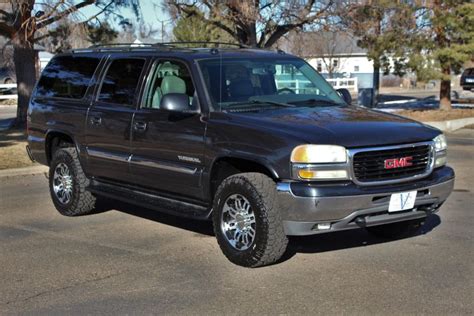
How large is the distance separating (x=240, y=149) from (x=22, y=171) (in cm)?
633

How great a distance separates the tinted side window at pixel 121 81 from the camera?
679cm

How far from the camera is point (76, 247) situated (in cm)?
634

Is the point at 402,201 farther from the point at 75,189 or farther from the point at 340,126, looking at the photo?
the point at 75,189

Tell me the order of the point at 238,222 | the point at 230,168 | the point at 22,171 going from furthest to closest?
1. the point at 22,171
2. the point at 230,168
3. the point at 238,222

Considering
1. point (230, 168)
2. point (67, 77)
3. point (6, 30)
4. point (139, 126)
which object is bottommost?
point (230, 168)

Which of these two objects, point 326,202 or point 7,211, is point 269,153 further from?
point 7,211

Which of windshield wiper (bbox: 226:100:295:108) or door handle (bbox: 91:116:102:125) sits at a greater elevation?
windshield wiper (bbox: 226:100:295:108)

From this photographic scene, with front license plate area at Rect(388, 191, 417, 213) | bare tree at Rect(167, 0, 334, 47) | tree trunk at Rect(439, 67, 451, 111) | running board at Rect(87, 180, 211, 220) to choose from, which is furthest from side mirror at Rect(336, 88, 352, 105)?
tree trunk at Rect(439, 67, 451, 111)

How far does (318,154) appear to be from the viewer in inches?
201

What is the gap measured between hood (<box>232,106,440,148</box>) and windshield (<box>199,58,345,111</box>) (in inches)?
11.4

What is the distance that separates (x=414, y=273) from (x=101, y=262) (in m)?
2.74

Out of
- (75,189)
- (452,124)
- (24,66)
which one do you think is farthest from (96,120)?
(452,124)

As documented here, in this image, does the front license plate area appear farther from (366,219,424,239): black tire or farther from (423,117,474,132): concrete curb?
(423,117,474,132): concrete curb

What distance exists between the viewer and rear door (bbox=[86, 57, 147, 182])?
671 centimetres
